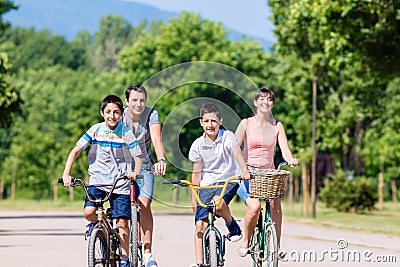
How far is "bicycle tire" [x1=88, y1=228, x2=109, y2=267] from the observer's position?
384 inches

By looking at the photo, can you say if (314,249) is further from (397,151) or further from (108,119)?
(397,151)

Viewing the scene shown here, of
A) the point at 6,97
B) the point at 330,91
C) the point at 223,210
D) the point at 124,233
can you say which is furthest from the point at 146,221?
the point at 330,91

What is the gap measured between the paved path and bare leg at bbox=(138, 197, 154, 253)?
2327 millimetres

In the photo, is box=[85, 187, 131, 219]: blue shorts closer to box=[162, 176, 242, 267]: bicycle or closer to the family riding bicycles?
the family riding bicycles

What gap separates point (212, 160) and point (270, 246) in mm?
1124

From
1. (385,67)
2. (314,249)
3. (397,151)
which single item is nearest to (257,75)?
(397,151)

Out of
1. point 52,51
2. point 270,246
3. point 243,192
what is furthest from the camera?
point 52,51

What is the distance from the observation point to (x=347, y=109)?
5034 cm

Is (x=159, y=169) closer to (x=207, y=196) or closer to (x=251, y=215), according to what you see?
(x=207, y=196)

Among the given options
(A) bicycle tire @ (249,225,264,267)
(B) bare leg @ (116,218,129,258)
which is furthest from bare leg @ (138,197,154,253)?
(A) bicycle tire @ (249,225,264,267)

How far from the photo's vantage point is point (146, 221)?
11.4 meters

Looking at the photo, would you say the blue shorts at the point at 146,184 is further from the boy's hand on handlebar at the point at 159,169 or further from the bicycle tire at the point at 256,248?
the bicycle tire at the point at 256,248

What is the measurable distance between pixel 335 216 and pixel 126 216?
25.5m

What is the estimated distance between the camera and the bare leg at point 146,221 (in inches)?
442
